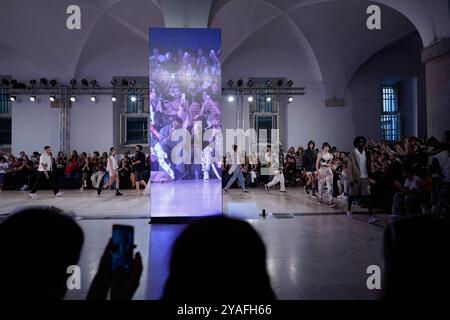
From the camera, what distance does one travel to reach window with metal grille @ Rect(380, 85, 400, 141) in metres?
16.2

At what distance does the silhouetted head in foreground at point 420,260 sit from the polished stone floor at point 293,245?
0.54 m

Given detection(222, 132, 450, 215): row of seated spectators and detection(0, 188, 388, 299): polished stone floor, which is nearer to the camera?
detection(0, 188, 388, 299): polished stone floor

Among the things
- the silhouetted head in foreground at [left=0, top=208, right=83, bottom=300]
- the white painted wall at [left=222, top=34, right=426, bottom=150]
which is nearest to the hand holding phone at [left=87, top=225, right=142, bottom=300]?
the silhouetted head in foreground at [left=0, top=208, right=83, bottom=300]

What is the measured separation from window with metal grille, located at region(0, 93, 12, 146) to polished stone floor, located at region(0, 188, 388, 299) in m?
8.06

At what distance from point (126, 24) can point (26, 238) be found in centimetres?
1346

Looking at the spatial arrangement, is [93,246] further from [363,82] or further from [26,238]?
[363,82]

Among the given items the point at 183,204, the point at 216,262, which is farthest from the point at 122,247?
the point at 183,204

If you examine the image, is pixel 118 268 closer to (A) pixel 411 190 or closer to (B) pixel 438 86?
(A) pixel 411 190

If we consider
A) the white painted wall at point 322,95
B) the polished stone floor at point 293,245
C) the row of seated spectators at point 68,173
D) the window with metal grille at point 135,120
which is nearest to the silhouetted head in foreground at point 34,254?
the polished stone floor at point 293,245

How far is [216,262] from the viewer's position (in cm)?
114

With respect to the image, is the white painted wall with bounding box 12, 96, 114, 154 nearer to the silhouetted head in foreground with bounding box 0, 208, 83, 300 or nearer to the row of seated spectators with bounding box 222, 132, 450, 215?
the row of seated spectators with bounding box 222, 132, 450, 215

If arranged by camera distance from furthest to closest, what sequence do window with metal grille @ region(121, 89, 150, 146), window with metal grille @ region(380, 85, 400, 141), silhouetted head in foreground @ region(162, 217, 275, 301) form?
window with metal grille @ region(380, 85, 400, 141) < window with metal grille @ region(121, 89, 150, 146) < silhouetted head in foreground @ region(162, 217, 275, 301)

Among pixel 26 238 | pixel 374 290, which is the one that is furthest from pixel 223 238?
pixel 374 290

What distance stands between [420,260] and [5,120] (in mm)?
18088
